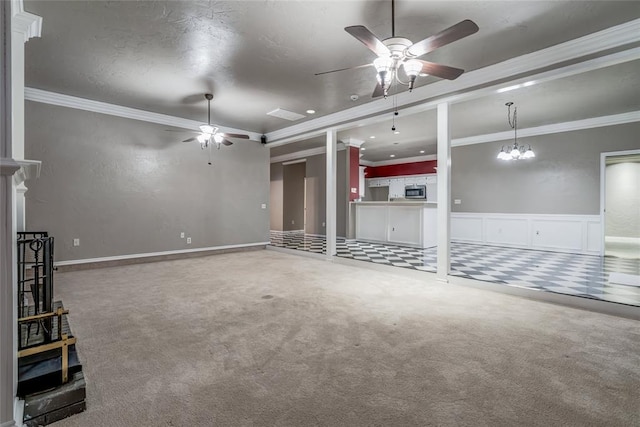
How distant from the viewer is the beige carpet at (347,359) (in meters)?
1.59

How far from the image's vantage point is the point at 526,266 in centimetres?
515

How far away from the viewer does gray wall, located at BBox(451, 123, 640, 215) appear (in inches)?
244

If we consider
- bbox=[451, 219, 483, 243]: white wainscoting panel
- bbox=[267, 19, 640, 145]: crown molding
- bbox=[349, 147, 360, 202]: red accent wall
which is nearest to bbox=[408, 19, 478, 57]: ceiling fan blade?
bbox=[267, 19, 640, 145]: crown molding

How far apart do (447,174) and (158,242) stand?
537cm

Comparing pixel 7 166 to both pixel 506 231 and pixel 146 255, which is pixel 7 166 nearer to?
pixel 146 255

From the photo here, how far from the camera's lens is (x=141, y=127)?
18.8ft

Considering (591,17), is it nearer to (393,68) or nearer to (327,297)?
(393,68)

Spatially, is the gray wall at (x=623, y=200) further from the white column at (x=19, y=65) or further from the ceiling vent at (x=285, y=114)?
the white column at (x=19, y=65)

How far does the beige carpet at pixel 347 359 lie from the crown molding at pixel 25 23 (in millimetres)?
2703

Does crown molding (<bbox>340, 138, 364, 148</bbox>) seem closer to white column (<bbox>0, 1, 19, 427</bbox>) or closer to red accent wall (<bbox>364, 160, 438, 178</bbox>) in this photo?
red accent wall (<bbox>364, 160, 438, 178</bbox>)

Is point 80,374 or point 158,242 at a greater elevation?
point 158,242

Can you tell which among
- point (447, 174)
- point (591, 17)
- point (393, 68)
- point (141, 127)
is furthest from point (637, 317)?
point (141, 127)

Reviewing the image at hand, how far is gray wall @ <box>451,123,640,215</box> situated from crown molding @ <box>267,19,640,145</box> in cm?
398

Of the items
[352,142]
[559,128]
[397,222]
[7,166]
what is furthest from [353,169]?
[7,166]
